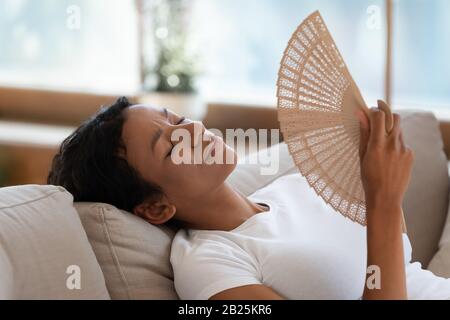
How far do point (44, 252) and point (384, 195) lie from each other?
0.60 m

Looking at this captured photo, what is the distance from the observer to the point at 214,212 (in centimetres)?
153

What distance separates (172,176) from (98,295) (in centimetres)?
30

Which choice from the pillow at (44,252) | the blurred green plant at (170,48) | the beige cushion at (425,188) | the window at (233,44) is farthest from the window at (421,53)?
the pillow at (44,252)

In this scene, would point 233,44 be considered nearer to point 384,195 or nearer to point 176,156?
point 176,156

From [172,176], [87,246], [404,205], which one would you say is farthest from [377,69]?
[87,246]

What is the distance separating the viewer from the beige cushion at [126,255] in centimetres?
138

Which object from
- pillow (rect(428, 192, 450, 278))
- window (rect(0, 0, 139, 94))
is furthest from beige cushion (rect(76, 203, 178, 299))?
window (rect(0, 0, 139, 94))

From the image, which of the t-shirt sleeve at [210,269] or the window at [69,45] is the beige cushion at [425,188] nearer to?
the t-shirt sleeve at [210,269]

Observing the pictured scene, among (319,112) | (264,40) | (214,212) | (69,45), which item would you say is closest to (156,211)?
(214,212)

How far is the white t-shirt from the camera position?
4.39ft

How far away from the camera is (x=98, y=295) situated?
131cm

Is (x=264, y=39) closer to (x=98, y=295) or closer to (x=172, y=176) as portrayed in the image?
(x=172, y=176)

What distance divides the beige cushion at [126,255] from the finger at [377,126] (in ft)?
1.57

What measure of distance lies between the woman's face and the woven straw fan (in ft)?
0.63
